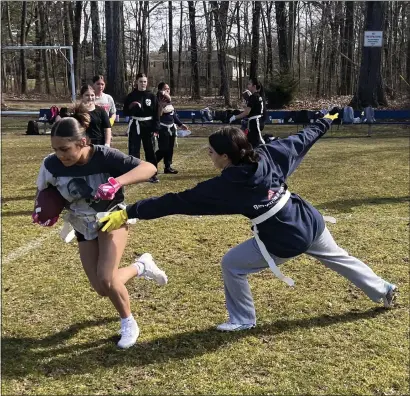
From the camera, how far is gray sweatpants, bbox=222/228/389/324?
12.3 ft

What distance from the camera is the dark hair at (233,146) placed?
3.40 m

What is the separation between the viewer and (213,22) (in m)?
35.0

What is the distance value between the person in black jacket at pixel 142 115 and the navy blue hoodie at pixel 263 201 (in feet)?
18.8

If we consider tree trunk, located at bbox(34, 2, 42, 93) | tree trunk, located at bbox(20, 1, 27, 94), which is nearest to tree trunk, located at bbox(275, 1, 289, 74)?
tree trunk, located at bbox(20, 1, 27, 94)

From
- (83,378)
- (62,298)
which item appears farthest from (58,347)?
(62,298)

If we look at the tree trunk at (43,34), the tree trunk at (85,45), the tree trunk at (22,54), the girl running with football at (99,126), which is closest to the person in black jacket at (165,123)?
the girl running with football at (99,126)

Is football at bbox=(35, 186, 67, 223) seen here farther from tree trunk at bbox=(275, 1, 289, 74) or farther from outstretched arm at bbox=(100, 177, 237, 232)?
tree trunk at bbox=(275, 1, 289, 74)

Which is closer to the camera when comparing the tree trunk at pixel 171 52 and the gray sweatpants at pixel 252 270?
the gray sweatpants at pixel 252 270

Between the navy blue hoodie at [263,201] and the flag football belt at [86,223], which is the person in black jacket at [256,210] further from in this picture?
the flag football belt at [86,223]

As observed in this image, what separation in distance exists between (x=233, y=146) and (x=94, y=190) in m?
0.98

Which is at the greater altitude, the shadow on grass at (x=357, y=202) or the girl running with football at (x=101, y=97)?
the girl running with football at (x=101, y=97)

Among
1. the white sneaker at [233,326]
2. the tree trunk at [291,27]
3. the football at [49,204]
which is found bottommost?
the white sneaker at [233,326]

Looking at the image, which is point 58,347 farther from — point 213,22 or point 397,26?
point 397,26

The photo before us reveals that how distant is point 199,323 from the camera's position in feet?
13.3
